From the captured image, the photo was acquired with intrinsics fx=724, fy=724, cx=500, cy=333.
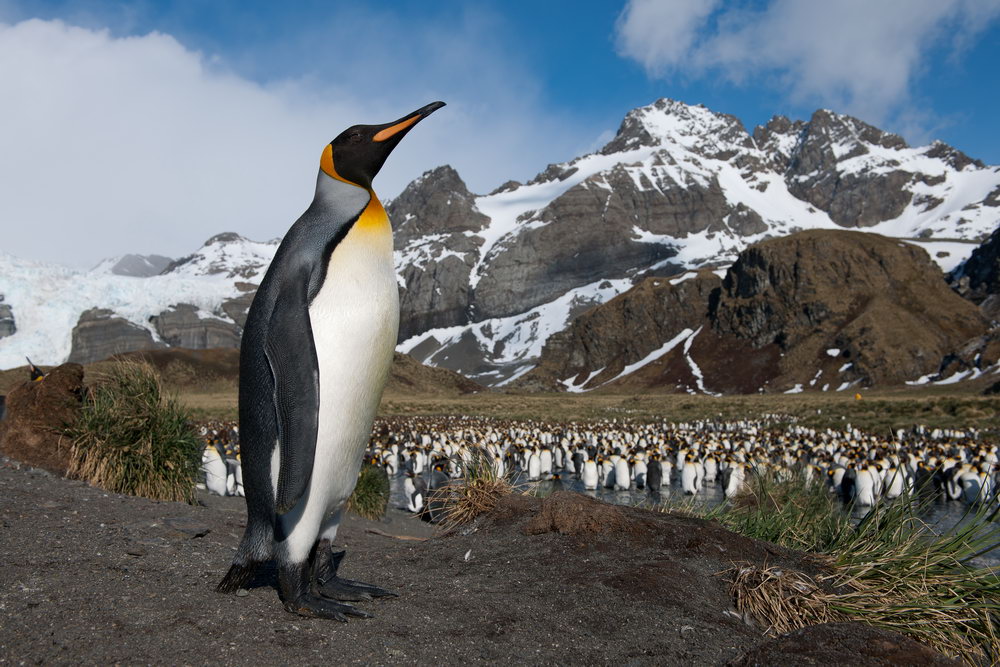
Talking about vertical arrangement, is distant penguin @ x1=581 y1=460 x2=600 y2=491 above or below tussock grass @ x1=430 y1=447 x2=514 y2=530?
below

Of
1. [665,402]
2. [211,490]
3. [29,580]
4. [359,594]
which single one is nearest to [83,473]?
[29,580]

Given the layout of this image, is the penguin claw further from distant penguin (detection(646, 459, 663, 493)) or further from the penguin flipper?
distant penguin (detection(646, 459, 663, 493))

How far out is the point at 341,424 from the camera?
345 centimetres

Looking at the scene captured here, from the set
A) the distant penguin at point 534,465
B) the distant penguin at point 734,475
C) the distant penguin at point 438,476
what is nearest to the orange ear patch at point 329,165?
the distant penguin at point 438,476

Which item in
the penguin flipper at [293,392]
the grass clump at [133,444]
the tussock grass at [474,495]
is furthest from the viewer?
the grass clump at [133,444]

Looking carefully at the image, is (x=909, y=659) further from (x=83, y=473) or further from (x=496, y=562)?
(x=83, y=473)

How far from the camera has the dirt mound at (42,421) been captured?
685 cm

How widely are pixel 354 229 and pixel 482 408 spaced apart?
51908 millimetres

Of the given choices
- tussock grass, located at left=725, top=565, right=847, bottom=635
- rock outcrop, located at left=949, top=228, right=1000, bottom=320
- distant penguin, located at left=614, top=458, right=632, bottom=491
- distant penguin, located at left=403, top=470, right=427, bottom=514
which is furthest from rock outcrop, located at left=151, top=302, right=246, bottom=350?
tussock grass, located at left=725, top=565, right=847, bottom=635

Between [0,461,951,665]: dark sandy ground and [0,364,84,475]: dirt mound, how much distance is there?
1294mm

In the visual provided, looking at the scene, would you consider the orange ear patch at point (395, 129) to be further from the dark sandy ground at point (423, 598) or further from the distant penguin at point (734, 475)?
the distant penguin at point (734, 475)

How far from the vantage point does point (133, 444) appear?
277 inches

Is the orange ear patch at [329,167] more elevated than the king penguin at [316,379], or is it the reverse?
the orange ear patch at [329,167]

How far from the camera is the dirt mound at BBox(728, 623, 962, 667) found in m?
2.71
